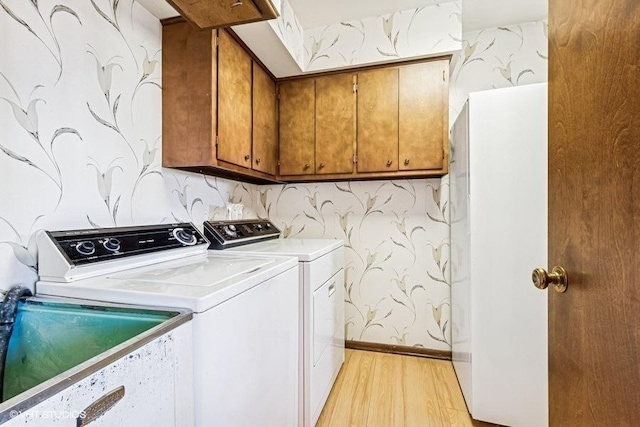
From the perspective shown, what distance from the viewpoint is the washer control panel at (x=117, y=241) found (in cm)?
103

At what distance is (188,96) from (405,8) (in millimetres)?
1521

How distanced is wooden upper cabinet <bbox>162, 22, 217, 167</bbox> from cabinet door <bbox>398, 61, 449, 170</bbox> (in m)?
1.26

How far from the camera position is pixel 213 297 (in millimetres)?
824

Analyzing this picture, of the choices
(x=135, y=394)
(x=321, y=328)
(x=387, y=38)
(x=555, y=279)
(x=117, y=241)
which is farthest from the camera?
(x=387, y=38)

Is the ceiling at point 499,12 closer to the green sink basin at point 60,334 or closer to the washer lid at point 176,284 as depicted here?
the washer lid at point 176,284

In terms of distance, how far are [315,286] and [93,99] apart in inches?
50.5

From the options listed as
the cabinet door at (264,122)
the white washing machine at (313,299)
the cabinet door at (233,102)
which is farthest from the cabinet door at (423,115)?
the cabinet door at (233,102)

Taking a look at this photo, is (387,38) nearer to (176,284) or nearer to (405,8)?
(405,8)

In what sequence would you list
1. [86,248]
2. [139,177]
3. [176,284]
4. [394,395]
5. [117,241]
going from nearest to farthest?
1. [176,284]
2. [86,248]
3. [117,241]
4. [139,177]
5. [394,395]

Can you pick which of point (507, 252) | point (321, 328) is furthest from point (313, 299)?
point (507, 252)

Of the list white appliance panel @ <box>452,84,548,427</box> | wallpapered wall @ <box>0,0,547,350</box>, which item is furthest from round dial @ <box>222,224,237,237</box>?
white appliance panel @ <box>452,84,548,427</box>

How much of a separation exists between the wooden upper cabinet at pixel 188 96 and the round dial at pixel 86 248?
1.96 feet

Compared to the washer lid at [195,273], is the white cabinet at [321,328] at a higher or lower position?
lower

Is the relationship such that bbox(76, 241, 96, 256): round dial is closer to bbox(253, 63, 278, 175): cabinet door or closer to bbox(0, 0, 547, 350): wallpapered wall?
bbox(0, 0, 547, 350): wallpapered wall
